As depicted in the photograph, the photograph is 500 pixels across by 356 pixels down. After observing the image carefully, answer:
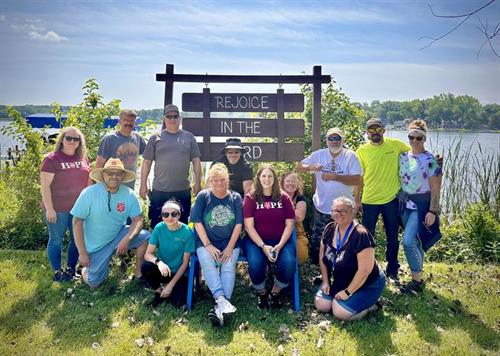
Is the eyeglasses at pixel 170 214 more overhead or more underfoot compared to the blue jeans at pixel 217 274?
more overhead

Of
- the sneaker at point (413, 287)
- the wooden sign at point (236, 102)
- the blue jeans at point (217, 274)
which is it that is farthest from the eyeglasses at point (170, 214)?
the sneaker at point (413, 287)

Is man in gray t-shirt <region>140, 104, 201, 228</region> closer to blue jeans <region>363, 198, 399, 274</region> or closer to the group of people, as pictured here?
the group of people

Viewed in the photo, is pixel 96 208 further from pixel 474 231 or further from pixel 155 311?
pixel 474 231

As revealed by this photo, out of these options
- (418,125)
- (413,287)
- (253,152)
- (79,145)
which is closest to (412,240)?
(413,287)

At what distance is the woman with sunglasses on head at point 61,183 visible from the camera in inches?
198

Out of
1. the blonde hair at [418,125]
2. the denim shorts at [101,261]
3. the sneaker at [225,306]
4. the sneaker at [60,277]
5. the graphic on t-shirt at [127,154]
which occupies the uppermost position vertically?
the blonde hair at [418,125]

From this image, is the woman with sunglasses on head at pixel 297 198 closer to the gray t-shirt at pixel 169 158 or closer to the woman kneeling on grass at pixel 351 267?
the woman kneeling on grass at pixel 351 267

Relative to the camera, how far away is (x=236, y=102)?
21.5 ft

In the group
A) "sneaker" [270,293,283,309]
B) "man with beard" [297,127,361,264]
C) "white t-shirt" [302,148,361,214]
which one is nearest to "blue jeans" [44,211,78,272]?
"sneaker" [270,293,283,309]

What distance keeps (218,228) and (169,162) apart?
1.29 m

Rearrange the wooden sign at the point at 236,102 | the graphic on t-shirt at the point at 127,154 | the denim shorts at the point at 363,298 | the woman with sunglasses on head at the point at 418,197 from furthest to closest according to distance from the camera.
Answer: the wooden sign at the point at 236,102 < the graphic on t-shirt at the point at 127,154 < the woman with sunglasses on head at the point at 418,197 < the denim shorts at the point at 363,298

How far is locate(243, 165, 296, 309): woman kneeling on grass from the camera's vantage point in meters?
4.68

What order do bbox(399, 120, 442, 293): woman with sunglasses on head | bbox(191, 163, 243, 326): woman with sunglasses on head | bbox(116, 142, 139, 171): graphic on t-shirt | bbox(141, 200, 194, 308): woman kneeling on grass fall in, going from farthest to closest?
bbox(116, 142, 139, 171): graphic on t-shirt
bbox(399, 120, 442, 293): woman with sunglasses on head
bbox(141, 200, 194, 308): woman kneeling on grass
bbox(191, 163, 243, 326): woman with sunglasses on head

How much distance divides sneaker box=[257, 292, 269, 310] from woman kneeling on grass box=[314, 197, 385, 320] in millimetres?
693
